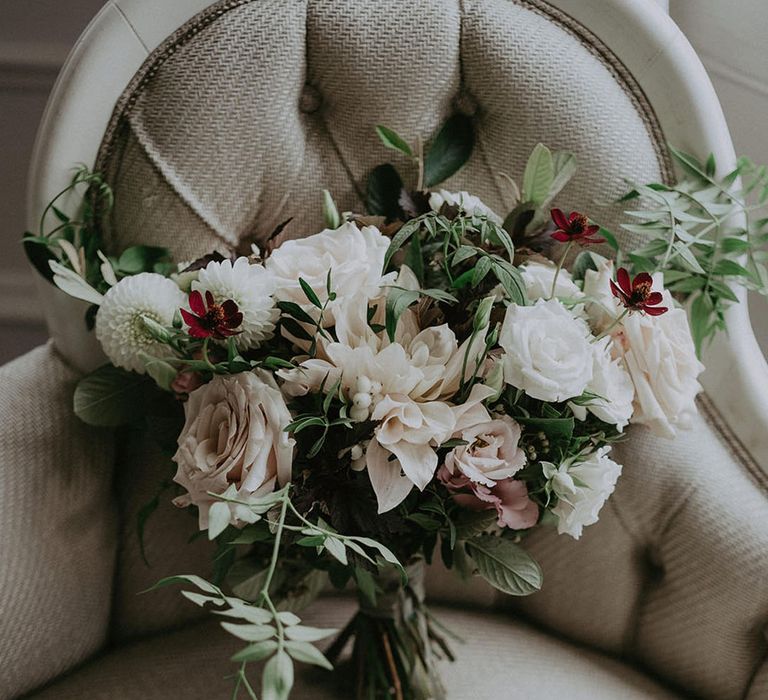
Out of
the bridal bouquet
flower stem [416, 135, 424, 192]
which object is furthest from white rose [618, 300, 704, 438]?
flower stem [416, 135, 424, 192]

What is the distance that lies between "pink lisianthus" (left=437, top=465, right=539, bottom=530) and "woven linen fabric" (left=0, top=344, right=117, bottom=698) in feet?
1.29

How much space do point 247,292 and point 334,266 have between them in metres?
0.06

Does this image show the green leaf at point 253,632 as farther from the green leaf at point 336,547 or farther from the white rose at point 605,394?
the white rose at point 605,394

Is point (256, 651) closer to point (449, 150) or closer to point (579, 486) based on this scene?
point (579, 486)

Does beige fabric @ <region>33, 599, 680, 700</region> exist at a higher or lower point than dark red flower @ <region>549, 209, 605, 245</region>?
lower

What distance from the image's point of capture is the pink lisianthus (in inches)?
19.4

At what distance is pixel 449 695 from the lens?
73 centimetres

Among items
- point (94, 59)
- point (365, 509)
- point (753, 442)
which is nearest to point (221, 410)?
point (365, 509)

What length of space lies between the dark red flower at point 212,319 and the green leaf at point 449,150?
0.27 m

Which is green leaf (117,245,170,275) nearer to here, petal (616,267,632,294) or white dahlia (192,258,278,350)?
white dahlia (192,258,278,350)

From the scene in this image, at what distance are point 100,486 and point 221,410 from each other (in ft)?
1.01

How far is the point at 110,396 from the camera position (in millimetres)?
627

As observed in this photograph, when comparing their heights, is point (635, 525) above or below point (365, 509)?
below

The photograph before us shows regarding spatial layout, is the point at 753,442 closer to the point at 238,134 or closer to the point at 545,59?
the point at 545,59
